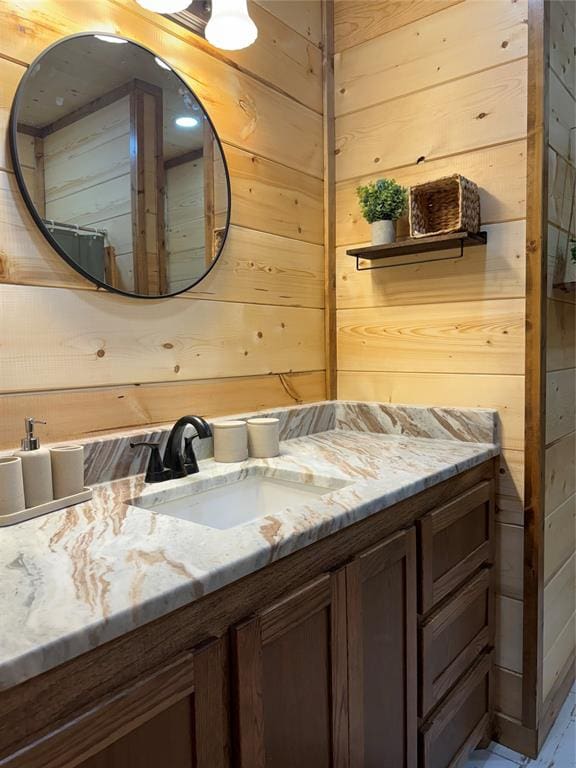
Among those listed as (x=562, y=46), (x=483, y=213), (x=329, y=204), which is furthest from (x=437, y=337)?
(x=562, y=46)

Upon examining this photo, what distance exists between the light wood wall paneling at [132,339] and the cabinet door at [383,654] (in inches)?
28.8

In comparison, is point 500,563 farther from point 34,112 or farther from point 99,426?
point 34,112

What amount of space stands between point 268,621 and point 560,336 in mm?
1353

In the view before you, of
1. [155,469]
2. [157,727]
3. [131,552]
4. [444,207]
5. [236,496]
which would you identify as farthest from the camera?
[444,207]

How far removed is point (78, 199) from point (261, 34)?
948 millimetres

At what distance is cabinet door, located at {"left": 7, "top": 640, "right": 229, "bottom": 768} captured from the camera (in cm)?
60

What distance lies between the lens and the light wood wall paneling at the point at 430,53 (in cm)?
157

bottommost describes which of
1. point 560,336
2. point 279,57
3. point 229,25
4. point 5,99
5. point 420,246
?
point 560,336

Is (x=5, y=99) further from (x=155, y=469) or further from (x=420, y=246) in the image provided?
(x=420, y=246)

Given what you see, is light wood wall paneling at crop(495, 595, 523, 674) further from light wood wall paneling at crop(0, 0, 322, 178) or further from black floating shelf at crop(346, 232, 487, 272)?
light wood wall paneling at crop(0, 0, 322, 178)

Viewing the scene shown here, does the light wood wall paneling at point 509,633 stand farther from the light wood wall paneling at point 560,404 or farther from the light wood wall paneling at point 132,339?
the light wood wall paneling at point 132,339

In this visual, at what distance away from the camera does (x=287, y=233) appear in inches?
71.6

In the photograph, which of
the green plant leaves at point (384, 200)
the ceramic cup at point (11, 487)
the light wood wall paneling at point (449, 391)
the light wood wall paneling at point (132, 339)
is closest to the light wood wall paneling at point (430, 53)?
the green plant leaves at point (384, 200)

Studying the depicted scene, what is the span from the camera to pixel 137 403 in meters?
1.37
